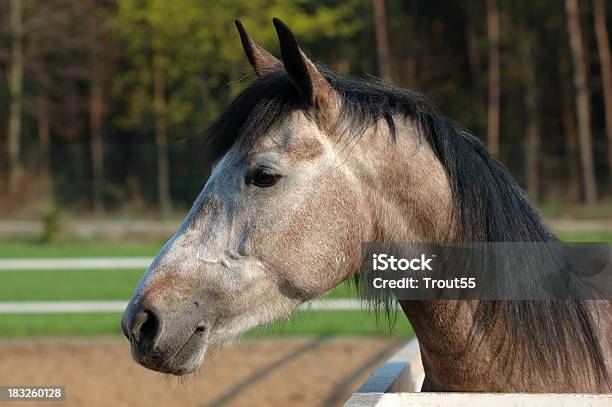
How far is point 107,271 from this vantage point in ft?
42.7

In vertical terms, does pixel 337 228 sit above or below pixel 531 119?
above

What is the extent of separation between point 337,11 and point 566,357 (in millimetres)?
22330

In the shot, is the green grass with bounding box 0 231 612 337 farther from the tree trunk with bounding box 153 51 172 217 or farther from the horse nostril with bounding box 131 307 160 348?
the tree trunk with bounding box 153 51 172 217

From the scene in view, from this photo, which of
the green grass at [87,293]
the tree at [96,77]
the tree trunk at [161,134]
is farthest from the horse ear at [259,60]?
the tree at [96,77]

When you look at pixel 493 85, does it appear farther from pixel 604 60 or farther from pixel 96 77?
pixel 96 77

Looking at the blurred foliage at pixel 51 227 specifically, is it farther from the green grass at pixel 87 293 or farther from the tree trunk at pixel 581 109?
the tree trunk at pixel 581 109

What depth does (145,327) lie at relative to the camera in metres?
2.09

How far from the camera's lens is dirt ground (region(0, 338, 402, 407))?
21.8ft

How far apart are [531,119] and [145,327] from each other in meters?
23.5

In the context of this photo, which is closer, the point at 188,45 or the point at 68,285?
the point at 68,285

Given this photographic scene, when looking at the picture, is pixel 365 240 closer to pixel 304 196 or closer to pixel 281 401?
pixel 304 196

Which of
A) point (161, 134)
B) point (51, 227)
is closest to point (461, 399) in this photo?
point (51, 227)

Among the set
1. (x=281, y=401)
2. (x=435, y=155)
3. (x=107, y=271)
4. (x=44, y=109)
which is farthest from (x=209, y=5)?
(x=435, y=155)

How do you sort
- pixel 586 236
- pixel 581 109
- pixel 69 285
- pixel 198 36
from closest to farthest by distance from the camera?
pixel 69 285
pixel 586 236
pixel 581 109
pixel 198 36
